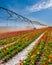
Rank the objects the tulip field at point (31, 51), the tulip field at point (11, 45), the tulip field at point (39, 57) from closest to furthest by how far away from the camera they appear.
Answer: the tulip field at point (39, 57)
the tulip field at point (31, 51)
the tulip field at point (11, 45)

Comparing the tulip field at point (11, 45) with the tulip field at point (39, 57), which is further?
the tulip field at point (11, 45)

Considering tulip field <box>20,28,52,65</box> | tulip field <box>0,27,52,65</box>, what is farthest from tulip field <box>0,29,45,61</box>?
tulip field <box>20,28,52,65</box>

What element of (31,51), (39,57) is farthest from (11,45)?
(39,57)

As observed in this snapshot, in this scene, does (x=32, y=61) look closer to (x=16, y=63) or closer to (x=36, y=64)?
(x=36, y=64)

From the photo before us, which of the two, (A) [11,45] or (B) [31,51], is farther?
(A) [11,45]

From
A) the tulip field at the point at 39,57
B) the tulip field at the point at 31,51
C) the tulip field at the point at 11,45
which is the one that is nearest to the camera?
the tulip field at the point at 39,57

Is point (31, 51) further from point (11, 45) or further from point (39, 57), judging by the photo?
point (11, 45)

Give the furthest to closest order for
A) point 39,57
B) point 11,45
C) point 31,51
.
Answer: point 11,45, point 31,51, point 39,57

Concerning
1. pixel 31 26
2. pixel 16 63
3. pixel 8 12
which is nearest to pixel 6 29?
pixel 8 12

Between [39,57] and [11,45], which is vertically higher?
[11,45]

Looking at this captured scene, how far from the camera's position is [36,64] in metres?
13.4

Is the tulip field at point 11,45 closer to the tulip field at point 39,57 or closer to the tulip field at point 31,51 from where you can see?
the tulip field at point 31,51

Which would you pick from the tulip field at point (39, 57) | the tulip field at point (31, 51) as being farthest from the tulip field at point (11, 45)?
the tulip field at point (39, 57)

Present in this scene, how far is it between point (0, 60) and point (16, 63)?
180 centimetres
